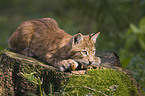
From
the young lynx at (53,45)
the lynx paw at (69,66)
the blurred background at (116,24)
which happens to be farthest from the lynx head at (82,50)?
the blurred background at (116,24)

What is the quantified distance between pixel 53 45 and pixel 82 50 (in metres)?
0.98

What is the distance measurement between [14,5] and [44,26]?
12349 mm

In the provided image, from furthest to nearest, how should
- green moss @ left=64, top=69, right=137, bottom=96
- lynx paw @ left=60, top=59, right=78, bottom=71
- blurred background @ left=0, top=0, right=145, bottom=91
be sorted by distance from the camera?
blurred background @ left=0, top=0, right=145, bottom=91, lynx paw @ left=60, top=59, right=78, bottom=71, green moss @ left=64, top=69, right=137, bottom=96

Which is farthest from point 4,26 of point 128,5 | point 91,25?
point 128,5

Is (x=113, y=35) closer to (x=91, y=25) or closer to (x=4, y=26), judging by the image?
(x=91, y=25)

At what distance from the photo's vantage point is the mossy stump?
12.2ft

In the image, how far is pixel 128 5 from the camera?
422 inches

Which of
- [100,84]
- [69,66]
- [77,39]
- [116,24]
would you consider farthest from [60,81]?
[116,24]

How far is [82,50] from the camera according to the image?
4.30m

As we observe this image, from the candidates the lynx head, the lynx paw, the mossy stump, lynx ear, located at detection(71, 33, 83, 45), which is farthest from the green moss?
lynx ear, located at detection(71, 33, 83, 45)

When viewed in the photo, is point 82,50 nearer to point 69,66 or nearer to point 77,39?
point 77,39

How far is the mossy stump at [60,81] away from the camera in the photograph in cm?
372

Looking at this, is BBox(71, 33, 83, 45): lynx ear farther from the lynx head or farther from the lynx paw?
the lynx paw

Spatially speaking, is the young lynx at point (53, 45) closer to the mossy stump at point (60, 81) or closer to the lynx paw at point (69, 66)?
the lynx paw at point (69, 66)
